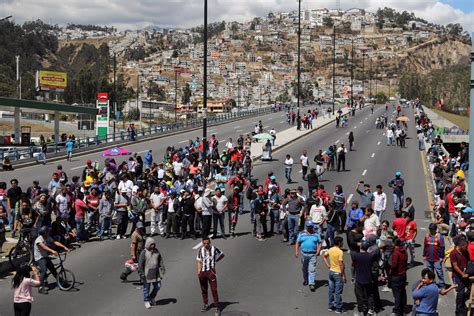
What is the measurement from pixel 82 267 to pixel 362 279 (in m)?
6.80

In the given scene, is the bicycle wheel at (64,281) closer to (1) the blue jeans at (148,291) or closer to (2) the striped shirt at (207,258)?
(1) the blue jeans at (148,291)

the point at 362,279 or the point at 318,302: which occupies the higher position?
the point at 362,279

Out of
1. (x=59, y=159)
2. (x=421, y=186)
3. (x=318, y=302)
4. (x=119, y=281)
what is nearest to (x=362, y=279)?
(x=318, y=302)

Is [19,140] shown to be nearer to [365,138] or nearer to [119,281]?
[365,138]

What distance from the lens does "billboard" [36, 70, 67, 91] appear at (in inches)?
3541

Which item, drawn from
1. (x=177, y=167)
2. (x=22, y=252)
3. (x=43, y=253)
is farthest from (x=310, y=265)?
(x=177, y=167)

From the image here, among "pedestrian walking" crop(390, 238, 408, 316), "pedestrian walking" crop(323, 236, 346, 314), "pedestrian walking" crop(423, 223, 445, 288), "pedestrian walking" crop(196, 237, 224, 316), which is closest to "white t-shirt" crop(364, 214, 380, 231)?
"pedestrian walking" crop(423, 223, 445, 288)

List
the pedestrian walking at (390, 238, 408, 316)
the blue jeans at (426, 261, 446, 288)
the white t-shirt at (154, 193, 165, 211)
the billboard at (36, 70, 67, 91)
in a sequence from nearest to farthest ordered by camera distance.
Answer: the pedestrian walking at (390, 238, 408, 316), the blue jeans at (426, 261, 446, 288), the white t-shirt at (154, 193, 165, 211), the billboard at (36, 70, 67, 91)

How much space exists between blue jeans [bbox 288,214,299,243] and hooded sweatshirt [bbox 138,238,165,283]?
575cm

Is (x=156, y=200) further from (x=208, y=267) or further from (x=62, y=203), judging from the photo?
(x=208, y=267)

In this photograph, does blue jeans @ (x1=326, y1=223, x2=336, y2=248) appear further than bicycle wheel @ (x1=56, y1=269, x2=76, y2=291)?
Yes

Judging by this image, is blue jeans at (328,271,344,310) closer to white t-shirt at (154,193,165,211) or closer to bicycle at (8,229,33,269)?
bicycle at (8,229,33,269)

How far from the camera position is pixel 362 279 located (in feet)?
36.7

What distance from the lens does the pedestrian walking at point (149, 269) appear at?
459 inches
